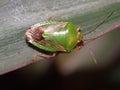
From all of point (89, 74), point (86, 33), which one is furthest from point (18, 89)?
point (86, 33)

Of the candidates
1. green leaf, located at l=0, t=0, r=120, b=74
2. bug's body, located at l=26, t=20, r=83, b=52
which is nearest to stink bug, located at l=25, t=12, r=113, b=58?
bug's body, located at l=26, t=20, r=83, b=52

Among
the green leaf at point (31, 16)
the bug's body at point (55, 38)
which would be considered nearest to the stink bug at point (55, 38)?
the bug's body at point (55, 38)

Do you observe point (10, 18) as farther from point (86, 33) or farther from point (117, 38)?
point (117, 38)

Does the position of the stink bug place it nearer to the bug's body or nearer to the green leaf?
the bug's body

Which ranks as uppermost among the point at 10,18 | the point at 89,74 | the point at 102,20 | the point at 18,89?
the point at 10,18

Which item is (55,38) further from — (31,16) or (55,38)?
(31,16)

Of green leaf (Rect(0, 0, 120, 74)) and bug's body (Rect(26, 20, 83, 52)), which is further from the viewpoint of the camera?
bug's body (Rect(26, 20, 83, 52))

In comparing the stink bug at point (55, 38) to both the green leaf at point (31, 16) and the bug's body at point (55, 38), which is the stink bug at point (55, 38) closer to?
the bug's body at point (55, 38)

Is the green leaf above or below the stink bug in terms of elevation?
above
